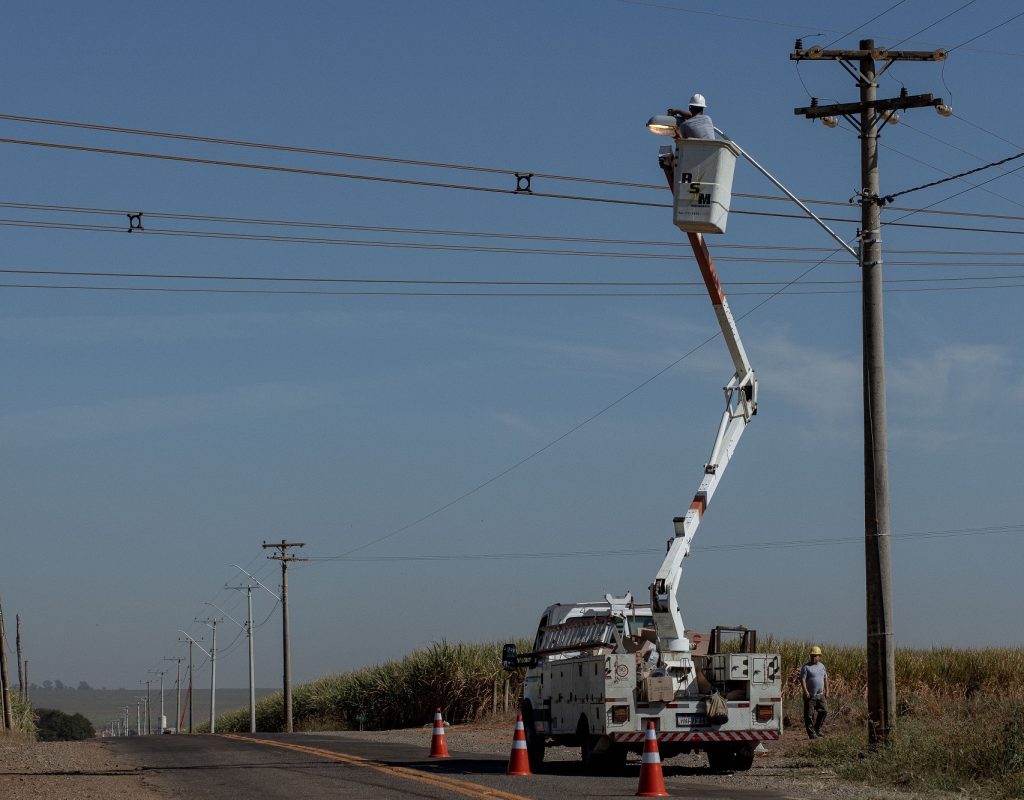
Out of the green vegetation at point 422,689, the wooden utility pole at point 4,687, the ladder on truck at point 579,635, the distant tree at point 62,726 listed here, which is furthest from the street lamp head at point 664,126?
the distant tree at point 62,726

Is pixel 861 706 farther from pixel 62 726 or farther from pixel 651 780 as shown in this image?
pixel 62 726

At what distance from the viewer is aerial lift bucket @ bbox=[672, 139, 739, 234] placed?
19125 mm

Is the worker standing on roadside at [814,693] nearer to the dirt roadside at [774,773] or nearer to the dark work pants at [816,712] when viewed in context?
the dark work pants at [816,712]

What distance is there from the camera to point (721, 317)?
22.1 meters

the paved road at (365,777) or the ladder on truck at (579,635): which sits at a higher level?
the ladder on truck at (579,635)

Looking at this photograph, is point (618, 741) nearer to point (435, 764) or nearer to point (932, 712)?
point (435, 764)

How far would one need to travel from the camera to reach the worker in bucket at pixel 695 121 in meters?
19.2

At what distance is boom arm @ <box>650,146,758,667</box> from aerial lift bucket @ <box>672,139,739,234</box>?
1.48 feet

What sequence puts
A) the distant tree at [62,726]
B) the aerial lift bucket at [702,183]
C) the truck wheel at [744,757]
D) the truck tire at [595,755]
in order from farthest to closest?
the distant tree at [62,726], the truck wheel at [744,757], the truck tire at [595,755], the aerial lift bucket at [702,183]

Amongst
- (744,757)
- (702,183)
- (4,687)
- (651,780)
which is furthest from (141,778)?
(4,687)

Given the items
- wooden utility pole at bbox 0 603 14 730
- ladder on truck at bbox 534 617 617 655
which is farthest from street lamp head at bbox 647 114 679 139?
wooden utility pole at bbox 0 603 14 730

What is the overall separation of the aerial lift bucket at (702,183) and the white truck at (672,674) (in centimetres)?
3

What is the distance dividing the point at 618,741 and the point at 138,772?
752cm

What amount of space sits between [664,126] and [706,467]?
17.8ft
